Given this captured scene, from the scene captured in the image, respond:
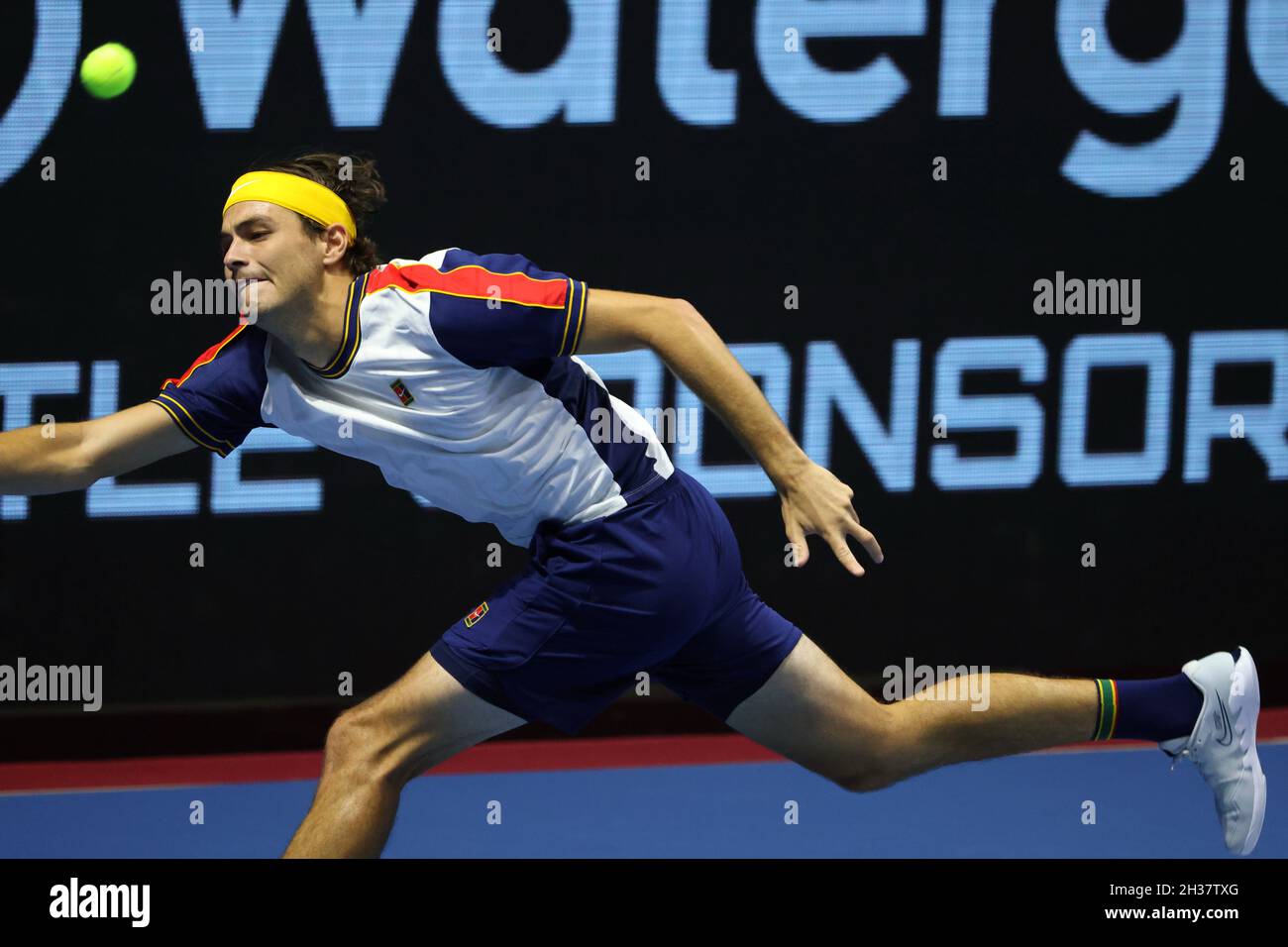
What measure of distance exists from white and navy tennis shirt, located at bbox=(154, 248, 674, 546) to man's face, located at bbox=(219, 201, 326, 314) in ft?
0.32

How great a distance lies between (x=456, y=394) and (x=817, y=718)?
943 millimetres

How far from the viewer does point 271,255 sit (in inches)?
131

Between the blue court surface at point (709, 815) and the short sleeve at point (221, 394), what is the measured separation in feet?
4.49

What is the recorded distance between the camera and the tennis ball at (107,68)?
4.82 meters

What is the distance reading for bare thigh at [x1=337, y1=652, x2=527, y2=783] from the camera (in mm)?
3279

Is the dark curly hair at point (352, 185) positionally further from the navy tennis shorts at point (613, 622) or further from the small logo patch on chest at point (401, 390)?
the navy tennis shorts at point (613, 622)

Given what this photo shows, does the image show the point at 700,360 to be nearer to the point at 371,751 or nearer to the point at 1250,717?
the point at 371,751

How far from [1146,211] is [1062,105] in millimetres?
403

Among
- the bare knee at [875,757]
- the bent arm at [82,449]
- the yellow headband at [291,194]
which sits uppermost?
the yellow headband at [291,194]

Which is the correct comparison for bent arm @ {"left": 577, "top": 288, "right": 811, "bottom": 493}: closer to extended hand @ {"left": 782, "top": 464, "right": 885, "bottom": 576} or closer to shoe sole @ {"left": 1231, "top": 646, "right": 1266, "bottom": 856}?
extended hand @ {"left": 782, "top": 464, "right": 885, "bottom": 576}
